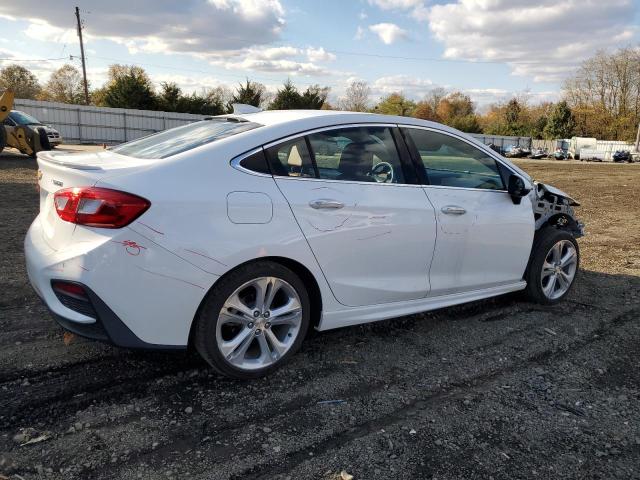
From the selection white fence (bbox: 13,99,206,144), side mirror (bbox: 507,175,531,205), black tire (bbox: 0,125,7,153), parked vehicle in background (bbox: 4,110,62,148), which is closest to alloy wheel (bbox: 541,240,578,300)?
side mirror (bbox: 507,175,531,205)

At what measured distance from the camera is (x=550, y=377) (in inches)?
140

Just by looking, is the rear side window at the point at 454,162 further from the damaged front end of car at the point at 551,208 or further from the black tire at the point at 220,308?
the black tire at the point at 220,308

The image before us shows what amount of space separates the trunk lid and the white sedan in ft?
0.04

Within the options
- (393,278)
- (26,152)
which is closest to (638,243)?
(393,278)

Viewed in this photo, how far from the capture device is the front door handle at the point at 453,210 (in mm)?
3883

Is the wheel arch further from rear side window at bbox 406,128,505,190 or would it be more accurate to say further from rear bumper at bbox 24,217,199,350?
rear side window at bbox 406,128,505,190

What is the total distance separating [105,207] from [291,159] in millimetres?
1142

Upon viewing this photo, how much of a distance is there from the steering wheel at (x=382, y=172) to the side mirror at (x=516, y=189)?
130 cm

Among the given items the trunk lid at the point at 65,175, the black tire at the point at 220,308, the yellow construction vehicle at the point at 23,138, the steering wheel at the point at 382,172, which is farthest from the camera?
the yellow construction vehicle at the point at 23,138

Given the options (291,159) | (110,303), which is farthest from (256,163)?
(110,303)

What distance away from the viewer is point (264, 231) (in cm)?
303

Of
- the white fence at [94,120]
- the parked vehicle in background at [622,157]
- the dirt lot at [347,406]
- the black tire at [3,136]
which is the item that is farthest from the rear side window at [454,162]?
the parked vehicle in background at [622,157]

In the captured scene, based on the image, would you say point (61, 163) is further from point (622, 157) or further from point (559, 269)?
point (622, 157)

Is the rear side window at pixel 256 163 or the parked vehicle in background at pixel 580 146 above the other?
the parked vehicle in background at pixel 580 146
